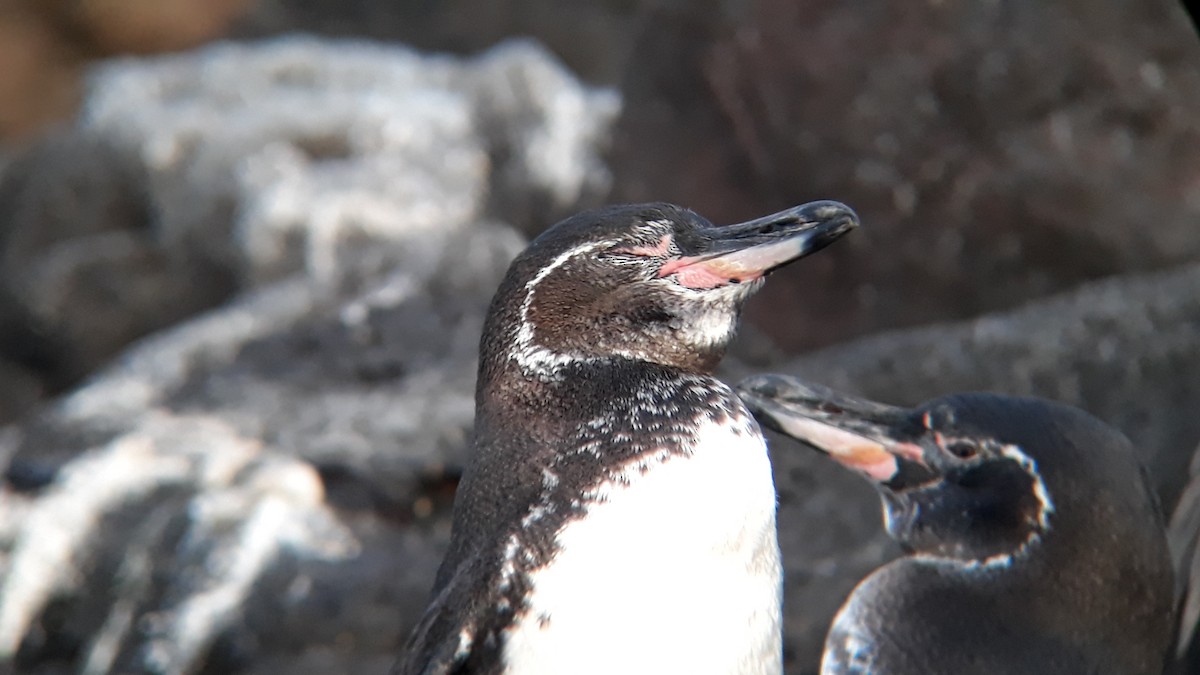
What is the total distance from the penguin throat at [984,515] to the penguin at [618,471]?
441mm

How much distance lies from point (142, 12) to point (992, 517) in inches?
501

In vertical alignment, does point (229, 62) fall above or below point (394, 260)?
below

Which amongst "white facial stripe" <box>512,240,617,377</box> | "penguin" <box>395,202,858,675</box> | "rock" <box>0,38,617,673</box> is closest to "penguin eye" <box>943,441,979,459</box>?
"penguin" <box>395,202,858,675</box>

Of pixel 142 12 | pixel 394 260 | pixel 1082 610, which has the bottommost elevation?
pixel 142 12

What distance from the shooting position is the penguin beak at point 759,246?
233cm

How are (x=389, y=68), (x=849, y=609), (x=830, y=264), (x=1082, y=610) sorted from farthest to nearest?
(x=389, y=68) < (x=830, y=264) < (x=849, y=609) < (x=1082, y=610)

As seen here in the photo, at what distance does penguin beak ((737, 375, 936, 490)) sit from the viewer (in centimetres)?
265

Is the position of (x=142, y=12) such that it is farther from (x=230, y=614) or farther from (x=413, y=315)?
(x=230, y=614)

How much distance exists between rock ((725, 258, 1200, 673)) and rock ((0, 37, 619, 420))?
2.56 metres

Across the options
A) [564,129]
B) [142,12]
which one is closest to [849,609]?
[564,129]

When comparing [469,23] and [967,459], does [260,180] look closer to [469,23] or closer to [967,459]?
[967,459]

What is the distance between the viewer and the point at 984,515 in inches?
100

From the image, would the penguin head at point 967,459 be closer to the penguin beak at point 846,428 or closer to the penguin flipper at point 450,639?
the penguin beak at point 846,428

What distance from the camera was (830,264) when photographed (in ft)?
16.7
